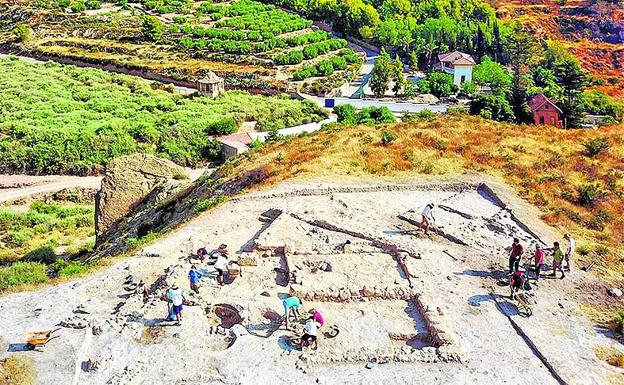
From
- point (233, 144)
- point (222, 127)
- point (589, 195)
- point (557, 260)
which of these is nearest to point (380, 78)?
point (222, 127)

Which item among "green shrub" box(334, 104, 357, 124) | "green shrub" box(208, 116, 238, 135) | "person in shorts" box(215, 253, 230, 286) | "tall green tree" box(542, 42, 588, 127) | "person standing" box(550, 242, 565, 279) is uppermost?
"person in shorts" box(215, 253, 230, 286)

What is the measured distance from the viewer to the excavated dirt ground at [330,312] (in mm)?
15375

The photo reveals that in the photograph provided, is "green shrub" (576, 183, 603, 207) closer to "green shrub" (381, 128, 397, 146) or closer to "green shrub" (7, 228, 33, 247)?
"green shrub" (381, 128, 397, 146)

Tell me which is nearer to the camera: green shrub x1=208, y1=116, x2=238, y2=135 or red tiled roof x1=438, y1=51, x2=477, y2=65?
green shrub x1=208, y1=116, x2=238, y2=135

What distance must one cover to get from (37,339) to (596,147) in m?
26.8

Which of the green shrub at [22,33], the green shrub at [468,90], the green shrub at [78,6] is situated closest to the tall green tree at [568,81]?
the green shrub at [468,90]

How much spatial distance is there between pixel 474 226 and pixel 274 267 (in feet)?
26.8

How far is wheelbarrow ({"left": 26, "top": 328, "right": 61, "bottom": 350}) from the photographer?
16.1m

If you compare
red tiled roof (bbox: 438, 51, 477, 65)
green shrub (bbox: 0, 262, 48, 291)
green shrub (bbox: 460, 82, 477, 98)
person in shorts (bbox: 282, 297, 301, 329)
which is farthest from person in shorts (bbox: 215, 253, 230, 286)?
red tiled roof (bbox: 438, 51, 477, 65)

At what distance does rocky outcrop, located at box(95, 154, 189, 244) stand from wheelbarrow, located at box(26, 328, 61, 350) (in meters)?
15.2

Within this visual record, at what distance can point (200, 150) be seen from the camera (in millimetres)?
50719

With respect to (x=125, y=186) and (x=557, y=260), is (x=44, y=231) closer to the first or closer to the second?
(x=125, y=186)

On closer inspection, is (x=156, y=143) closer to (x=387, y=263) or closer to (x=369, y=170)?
(x=369, y=170)

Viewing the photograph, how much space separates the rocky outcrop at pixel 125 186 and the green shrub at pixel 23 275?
8.66m
